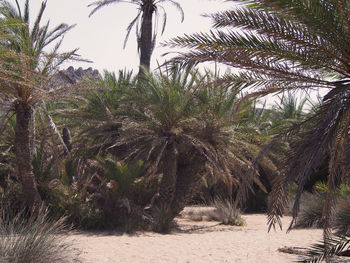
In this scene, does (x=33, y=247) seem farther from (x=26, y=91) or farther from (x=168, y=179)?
(x=168, y=179)

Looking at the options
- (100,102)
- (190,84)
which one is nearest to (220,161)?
(190,84)

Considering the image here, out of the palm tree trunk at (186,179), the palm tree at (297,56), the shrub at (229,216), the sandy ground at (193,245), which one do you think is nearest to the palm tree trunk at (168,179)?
the palm tree trunk at (186,179)

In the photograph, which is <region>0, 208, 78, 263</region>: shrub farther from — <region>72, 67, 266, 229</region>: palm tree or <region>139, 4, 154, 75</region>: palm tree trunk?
<region>139, 4, 154, 75</region>: palm tree trunk

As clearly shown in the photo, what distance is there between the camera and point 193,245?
1053 centimetres

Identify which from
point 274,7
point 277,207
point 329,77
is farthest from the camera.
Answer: point 329,77

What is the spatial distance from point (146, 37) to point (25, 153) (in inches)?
414

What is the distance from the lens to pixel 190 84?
14.2 meters

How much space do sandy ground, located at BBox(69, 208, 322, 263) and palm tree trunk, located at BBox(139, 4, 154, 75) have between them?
9.55 metres

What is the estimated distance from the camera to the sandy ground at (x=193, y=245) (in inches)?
355

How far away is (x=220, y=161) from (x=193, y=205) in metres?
8.83

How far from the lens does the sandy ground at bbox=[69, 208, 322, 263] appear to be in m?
9.01

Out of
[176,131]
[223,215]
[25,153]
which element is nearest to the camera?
[25,153]

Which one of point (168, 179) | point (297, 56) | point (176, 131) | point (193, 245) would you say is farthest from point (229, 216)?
point (297, 56)

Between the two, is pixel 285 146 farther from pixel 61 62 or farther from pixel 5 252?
pixel 5 252
